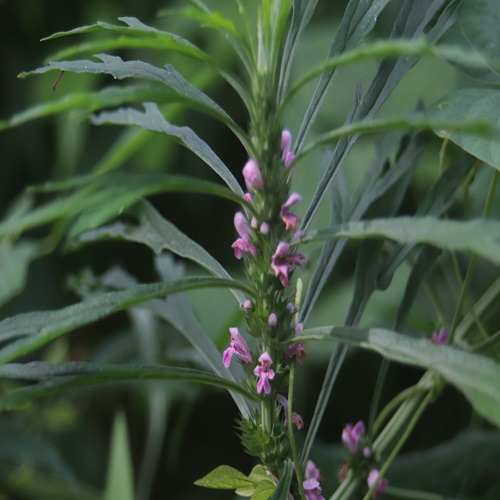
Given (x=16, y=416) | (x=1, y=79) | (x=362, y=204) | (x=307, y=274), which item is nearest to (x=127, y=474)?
(x=307, y=274)

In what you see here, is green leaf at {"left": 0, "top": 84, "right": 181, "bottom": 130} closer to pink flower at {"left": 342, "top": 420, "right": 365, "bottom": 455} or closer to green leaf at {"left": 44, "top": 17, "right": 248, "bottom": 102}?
green leaf at {"left": 44, "top": 17, "right": 248, "bottom": 102}

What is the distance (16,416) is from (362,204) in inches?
31.5

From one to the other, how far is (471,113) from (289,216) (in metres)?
0.14

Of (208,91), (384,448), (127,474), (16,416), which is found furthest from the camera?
(208,91)

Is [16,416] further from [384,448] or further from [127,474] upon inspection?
[384,448]

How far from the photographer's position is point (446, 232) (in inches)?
11.6

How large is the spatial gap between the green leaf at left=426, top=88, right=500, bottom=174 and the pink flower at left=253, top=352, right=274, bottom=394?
0.49ft

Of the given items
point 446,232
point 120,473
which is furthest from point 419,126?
point 120,473

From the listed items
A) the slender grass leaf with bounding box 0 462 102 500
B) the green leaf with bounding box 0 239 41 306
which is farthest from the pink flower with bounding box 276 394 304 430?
the slender grass leaf with bounding box 0 462 102 500

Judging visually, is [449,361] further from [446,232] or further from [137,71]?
[137,71]

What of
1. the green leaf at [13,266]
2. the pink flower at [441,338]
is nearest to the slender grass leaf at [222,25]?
the pink flower at [441,338]

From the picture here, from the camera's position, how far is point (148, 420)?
1.41 meters

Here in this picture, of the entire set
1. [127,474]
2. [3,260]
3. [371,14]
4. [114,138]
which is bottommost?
[127,474]

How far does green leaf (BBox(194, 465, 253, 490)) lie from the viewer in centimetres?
41
